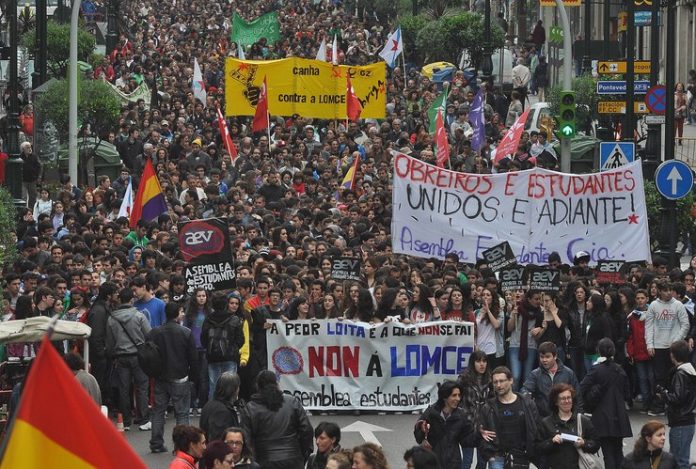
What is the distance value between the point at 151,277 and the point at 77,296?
995mm

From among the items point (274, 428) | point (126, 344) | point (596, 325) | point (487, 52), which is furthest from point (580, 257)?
point (487, 52)

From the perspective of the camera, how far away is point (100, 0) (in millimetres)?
71625

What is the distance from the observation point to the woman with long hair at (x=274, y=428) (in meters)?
12.2

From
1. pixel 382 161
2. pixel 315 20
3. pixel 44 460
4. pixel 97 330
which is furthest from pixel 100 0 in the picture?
→ pixel 44 460

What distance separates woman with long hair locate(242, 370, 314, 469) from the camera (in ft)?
40.1

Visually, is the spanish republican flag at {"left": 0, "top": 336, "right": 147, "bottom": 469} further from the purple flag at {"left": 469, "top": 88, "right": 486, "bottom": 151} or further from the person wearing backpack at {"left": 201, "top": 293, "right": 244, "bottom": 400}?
the purple flag at {"left": 469, "top": 88, "right": 486, "bottom": 151}

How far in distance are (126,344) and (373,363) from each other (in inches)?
90.0

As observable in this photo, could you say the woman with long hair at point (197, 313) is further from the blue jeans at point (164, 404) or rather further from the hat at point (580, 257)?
the hat at point (580, 257)

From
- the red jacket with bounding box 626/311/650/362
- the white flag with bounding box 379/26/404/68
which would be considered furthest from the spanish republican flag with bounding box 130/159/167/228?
the white flag with bounding box 379/26/404/68

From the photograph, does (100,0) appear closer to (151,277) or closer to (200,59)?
(200,59)

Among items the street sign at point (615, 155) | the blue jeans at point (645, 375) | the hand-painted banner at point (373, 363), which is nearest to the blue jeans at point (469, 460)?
the hand-painted banner at point (373, 363)

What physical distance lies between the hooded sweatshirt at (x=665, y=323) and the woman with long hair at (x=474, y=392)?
346cm

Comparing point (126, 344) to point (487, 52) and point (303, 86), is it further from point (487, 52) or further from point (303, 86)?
point (487, 52)

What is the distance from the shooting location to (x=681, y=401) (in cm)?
1376
